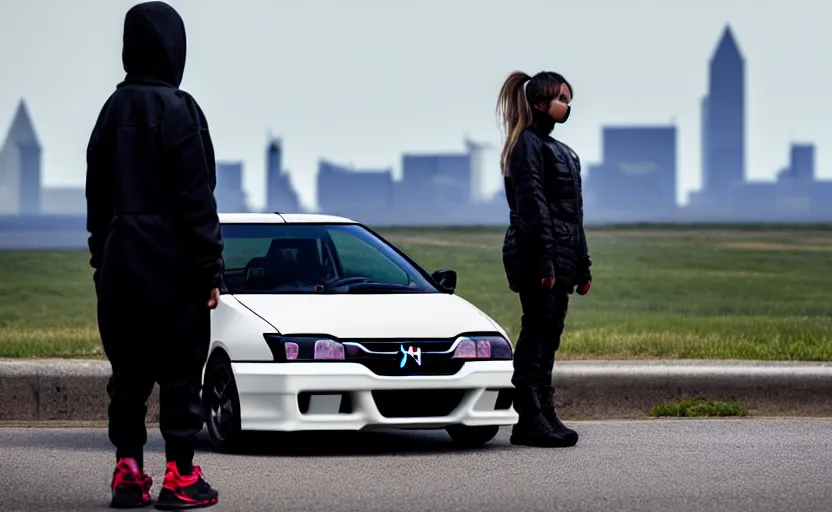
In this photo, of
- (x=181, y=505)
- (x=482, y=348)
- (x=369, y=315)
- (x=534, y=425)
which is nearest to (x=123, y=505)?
(x=181, y=505)

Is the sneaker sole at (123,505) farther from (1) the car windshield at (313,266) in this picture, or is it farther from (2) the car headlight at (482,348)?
(1) the car windshield at (313,266)

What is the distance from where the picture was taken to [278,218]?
1048 centimetres

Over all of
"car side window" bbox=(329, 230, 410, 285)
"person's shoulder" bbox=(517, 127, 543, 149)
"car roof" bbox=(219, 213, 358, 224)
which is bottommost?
"car side window" bbox=(329, 230, 410, 285)

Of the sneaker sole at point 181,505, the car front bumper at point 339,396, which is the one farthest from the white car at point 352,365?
the sneaker sole at point 181,505

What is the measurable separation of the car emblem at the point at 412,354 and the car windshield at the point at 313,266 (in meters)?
0.99

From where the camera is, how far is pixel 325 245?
10297mm

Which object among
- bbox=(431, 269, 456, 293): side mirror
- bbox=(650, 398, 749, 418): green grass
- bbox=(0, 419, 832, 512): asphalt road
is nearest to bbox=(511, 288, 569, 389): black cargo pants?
bbox=(0, 419, 832, 512): asphalt road

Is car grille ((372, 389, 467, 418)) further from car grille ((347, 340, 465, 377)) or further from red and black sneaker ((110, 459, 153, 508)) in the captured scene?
red and black sneaker ((110, 459, 153, 508))

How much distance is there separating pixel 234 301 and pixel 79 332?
23.0 feet

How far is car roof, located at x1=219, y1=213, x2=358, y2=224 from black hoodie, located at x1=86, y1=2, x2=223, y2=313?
3.44 meters

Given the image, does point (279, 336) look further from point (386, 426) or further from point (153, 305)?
point (153, 305)

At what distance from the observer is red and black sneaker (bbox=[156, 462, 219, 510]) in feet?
22.9

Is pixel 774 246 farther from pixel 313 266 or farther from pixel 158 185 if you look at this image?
pixel 158 185

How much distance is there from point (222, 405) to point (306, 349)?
24.3 inches
